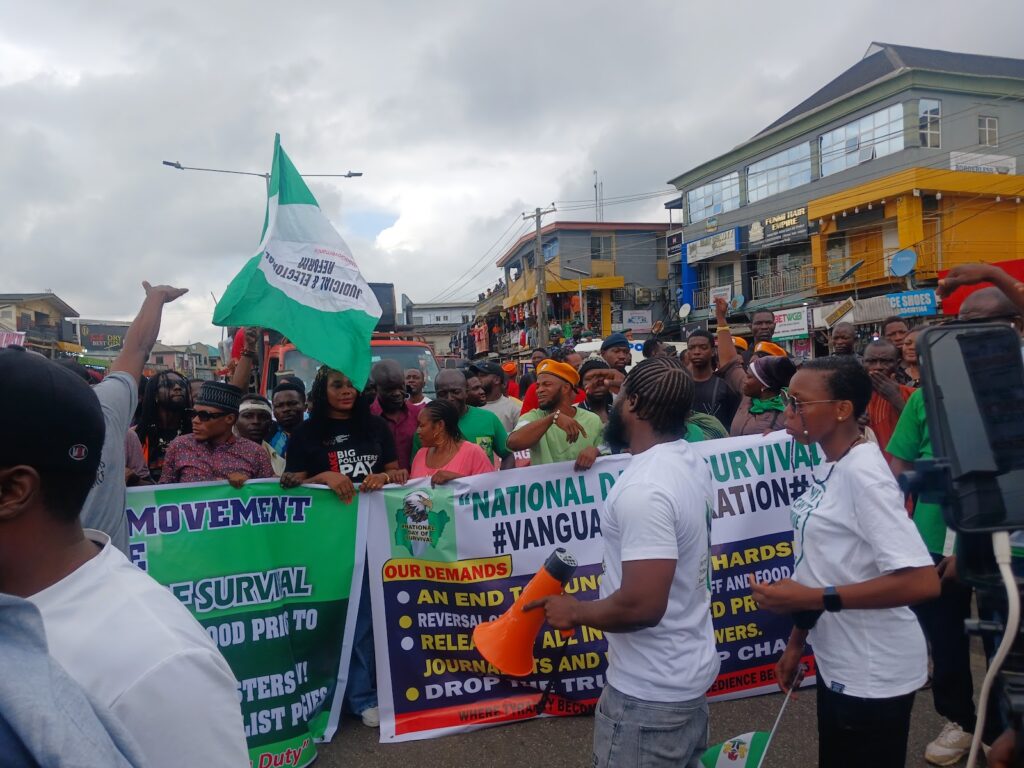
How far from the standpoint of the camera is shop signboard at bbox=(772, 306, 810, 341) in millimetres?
24406

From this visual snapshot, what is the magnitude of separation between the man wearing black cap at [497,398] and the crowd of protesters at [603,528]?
1.26 m

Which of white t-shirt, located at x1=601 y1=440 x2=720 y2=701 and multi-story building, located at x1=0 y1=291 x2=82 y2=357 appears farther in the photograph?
multi-story building, located at x1=0 y1=291 x2=82 y2=357

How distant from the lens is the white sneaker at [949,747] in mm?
3420

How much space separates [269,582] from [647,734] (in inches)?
93.6

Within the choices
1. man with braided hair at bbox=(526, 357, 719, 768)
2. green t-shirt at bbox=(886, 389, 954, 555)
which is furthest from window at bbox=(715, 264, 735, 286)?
man with braided hair at bbox=(526, 357, 719, 768)

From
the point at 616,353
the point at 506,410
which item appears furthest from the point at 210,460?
the point at 616,353

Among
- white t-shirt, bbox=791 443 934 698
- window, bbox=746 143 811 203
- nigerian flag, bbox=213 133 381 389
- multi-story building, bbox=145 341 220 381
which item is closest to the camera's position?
white t-shirt, bbox=791 443 934 698

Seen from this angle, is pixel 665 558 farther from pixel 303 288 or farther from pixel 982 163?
Answer: pixel 982 163

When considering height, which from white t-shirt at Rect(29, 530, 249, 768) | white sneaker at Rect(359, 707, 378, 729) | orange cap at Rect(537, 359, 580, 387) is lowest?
white sneaker at Rect(359, 707, 378, 729)

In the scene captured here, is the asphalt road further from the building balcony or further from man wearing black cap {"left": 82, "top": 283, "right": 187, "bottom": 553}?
the building balcony

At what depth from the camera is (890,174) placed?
977 inches

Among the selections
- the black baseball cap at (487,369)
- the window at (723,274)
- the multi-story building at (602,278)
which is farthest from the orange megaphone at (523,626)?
the multi-story building at (602,278)

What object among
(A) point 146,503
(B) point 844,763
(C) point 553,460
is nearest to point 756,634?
(C) point 553,460

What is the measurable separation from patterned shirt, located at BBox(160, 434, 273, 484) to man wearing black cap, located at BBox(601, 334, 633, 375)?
10.6 feet
